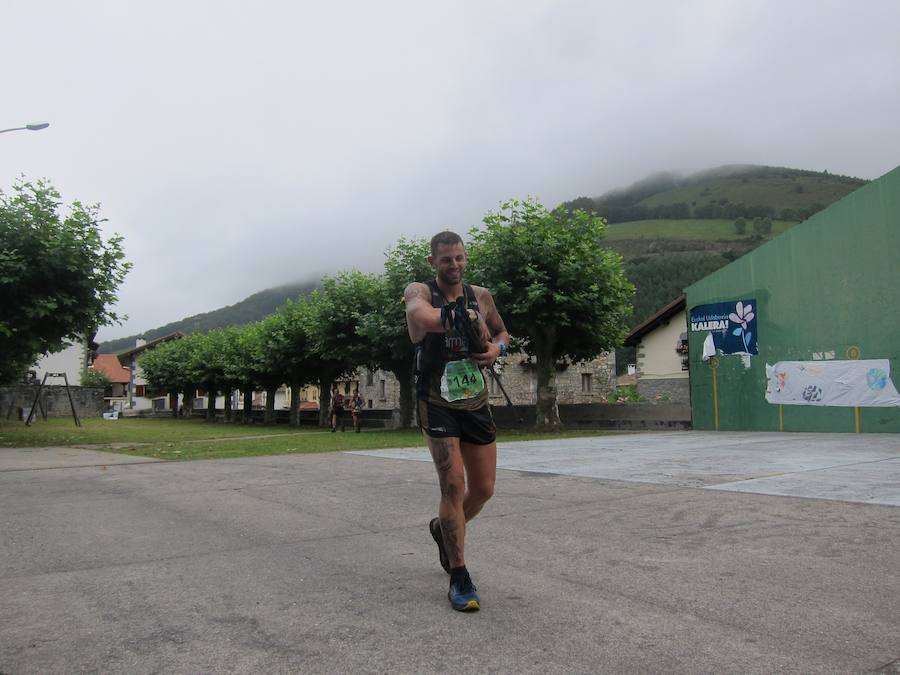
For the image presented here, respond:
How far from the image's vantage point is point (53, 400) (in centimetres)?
5281

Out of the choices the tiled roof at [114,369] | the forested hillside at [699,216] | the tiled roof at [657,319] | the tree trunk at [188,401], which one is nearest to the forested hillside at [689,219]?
the forested hillside at [699,216]

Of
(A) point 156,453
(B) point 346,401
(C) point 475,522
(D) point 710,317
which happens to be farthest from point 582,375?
(C) point 475,522

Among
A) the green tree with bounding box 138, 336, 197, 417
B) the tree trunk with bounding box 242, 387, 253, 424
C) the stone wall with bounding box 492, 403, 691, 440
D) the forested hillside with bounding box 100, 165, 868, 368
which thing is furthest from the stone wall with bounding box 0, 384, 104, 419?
the stone wall with bounding box 492, 403, 691, 440

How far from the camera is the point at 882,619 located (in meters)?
3.14

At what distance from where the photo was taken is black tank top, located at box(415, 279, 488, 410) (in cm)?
350

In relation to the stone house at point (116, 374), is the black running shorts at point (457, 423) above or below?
below

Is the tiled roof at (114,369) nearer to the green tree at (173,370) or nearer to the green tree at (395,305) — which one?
the green tree at (173,370)

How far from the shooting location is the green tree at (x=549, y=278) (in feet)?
72.2

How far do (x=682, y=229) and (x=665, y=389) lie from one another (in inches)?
3306

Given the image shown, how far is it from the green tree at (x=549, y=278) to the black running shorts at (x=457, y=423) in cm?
1766

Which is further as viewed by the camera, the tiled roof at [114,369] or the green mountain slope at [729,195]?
the green mountain slope at [729,195]

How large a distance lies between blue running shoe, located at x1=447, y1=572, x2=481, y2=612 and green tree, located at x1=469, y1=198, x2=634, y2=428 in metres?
18.0

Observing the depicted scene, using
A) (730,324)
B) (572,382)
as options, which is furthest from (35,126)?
(572,382)

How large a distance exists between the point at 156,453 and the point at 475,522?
1053 cm
